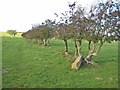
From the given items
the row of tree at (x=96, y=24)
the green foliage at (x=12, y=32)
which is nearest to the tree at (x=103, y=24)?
the row of tree at (x=96, y=24)

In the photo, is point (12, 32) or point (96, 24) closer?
point (96, 24)

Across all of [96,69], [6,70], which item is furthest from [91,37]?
[6,70]

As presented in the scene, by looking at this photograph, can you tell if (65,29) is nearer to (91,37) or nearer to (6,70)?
(91,37)

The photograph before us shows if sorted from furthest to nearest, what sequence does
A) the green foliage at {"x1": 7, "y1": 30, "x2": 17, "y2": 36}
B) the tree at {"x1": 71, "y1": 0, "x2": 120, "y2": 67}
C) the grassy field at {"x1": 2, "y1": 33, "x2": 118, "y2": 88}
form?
1. the green foliage at {"x1": 7, "y1": 30, "x2": 17, "y2": 36}
2. the tree at {"x1": 71, "y1": 0, "x2": 120, "y2": 67}
3. the grassy field at {"x1": 2, "y1": 33, "x2": 118, "y2": 88}

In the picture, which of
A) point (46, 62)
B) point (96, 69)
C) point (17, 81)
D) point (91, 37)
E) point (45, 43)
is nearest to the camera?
point (17, 81)

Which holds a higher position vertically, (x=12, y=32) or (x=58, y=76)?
(x=12, y=32)

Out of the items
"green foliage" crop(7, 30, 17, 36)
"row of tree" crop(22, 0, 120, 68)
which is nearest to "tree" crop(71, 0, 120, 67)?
"row of tree" crop(22, 0, 120, 68)

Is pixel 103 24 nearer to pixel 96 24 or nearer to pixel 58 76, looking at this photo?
pixel 96 24

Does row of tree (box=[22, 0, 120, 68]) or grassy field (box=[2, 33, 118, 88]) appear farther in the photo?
row of tree (box=[22, 0, 120, 68])

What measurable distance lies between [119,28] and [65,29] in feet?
29.2

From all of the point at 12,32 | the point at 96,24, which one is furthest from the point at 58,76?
the point at 12,32

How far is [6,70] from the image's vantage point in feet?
113

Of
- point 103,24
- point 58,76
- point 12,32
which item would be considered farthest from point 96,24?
point 12,32

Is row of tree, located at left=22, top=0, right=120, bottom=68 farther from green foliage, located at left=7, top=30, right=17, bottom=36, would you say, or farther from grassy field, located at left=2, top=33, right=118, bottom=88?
green foliage, located at left=7, top=30, right=17, bottom=36
